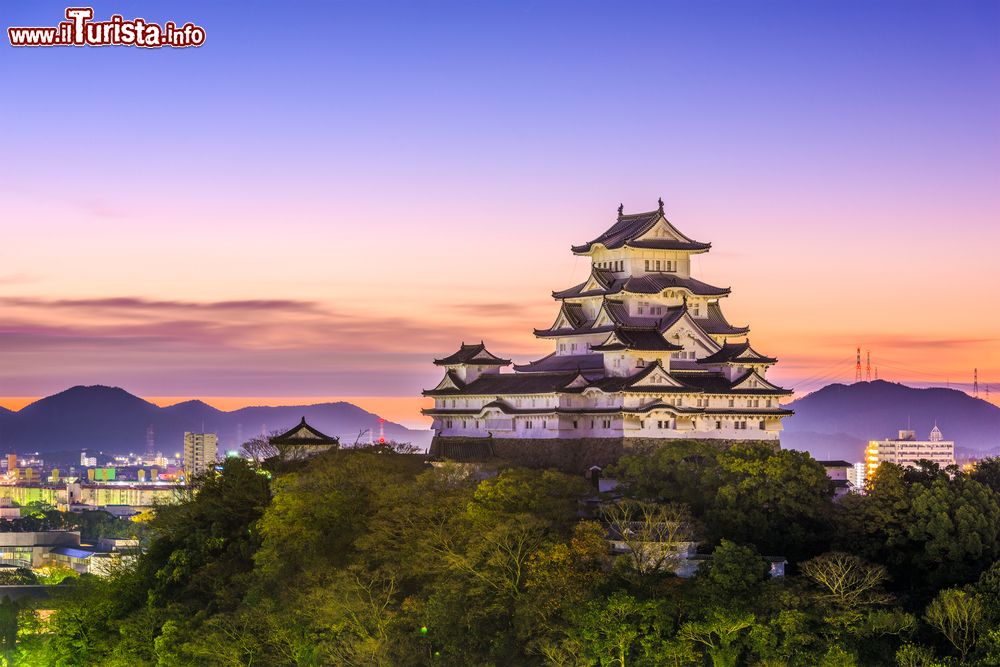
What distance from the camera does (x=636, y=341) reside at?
4394cm

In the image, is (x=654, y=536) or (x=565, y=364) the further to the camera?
(x=565, y=364)

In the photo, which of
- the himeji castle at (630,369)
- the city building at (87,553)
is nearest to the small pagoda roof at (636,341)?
the himeji castle at (630,369)

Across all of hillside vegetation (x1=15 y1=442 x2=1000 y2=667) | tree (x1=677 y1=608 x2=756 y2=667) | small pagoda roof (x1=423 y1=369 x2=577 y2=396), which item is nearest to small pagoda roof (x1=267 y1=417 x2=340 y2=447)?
hillside vegetation (x1=15 y1=442 x2=1000 y2=667)

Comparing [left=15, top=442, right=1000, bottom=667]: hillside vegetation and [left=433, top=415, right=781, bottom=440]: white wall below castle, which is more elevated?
[left=433, top=415, right=781, bottom=440]: white wall below castle

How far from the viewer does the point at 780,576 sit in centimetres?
3262

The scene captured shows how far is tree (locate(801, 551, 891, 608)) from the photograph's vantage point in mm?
30875

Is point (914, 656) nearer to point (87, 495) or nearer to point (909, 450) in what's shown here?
point (909, 450)

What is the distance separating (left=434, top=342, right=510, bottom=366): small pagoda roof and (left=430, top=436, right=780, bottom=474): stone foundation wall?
2991 millimetres

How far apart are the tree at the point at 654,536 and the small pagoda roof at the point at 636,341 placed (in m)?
8.64

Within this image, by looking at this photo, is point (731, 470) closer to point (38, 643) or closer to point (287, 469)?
point (287, 469)

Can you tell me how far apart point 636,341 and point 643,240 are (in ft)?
13.3

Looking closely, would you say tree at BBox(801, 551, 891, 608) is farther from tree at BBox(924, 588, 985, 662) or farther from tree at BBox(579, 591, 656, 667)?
tree at BBox(579, 591, 656, 667)

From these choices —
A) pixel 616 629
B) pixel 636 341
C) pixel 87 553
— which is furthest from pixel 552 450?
pixel 87 553

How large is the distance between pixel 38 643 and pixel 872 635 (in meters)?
24.2
